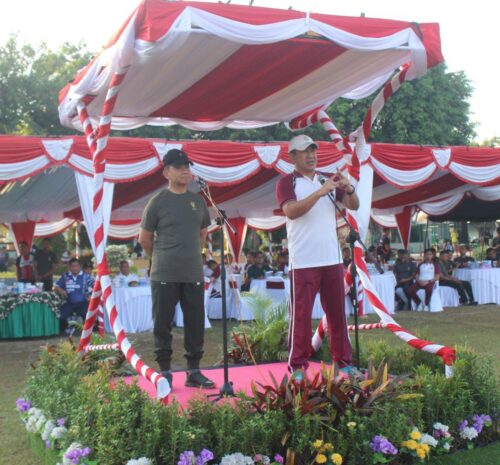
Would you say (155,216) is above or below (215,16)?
below

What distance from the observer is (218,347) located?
28.8 feet

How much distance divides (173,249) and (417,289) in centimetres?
950

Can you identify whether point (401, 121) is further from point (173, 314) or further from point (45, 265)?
point (173, 314)

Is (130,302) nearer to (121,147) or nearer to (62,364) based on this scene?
(121,147)

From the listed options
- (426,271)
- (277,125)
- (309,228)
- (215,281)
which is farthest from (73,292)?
(277,125)

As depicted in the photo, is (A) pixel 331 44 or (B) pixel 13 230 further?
(B) pixel 13 230

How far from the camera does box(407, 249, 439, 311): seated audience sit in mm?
12898

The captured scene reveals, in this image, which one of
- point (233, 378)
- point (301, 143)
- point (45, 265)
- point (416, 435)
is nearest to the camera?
point (416, 435)

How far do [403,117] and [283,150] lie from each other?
1574 centimetres

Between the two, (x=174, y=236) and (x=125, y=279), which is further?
(x=125, y=279)

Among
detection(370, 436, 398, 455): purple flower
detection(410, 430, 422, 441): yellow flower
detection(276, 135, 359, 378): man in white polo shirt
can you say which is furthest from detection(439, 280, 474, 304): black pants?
detection(370, 436, 398, 455): purple flower

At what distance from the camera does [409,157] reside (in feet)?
40.2

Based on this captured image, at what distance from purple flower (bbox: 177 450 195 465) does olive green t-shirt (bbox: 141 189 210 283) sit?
1573 mm

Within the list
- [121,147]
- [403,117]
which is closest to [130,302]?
[121,147]
